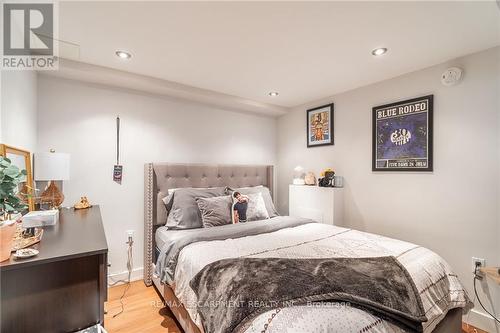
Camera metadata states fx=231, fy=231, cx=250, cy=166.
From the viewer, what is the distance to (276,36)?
1.81m

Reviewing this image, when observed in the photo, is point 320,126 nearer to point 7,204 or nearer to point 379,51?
point 379,51

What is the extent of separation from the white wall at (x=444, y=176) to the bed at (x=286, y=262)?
2.04ft

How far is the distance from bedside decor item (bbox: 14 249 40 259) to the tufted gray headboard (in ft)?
5.62

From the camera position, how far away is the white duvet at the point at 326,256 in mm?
1021

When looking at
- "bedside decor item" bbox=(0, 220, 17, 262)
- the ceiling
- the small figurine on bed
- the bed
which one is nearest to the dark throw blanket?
the bed

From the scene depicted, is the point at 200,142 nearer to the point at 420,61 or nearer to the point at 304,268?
the point at 304,268

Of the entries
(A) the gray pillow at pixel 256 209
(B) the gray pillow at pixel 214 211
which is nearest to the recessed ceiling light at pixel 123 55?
(B) the gray pillow at pixel 214 211

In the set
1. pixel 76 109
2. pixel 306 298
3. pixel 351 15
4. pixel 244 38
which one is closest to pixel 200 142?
pixel 76 109

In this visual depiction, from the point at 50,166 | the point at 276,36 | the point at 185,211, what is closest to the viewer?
the point at 276,36

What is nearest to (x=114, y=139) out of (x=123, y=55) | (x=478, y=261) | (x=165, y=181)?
(x=165, y=181)

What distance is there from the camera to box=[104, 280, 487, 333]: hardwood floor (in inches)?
76.7

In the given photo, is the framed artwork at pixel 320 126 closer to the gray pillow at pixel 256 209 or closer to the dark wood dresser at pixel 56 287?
the gray pillow at pixel 256 209

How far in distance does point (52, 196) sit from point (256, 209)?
6.51 ft

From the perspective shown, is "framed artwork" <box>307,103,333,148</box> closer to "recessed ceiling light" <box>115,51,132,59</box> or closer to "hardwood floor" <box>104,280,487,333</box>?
"hardwood floor" <box>104,280,487,333</box>
